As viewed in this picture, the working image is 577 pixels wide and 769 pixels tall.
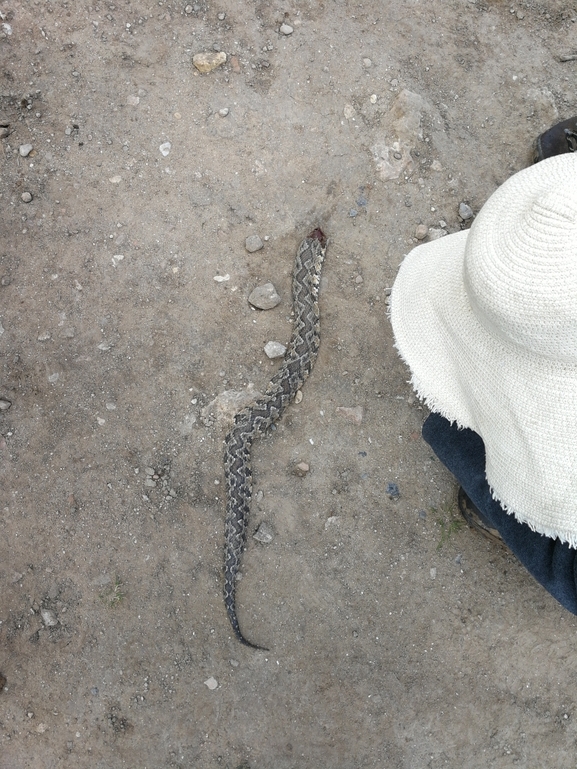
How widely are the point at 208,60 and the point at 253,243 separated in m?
1.55

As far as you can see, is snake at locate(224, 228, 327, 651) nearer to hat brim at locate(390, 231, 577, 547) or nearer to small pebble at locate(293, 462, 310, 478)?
small pebble at locate(293, 462, 310, 478)

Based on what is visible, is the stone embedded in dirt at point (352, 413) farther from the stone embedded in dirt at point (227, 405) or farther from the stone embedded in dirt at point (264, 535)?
the stone embedded in dirt at point (264, 535)

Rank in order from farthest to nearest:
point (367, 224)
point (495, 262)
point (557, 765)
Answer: point (367, 224) < point (557, 765) < point (495, 262)

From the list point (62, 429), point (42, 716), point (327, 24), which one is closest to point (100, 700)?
point (42, 716)

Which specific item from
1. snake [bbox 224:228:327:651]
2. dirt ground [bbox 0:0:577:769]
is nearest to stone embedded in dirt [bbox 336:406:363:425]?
dirt ground [bbox 0:0:577:769]

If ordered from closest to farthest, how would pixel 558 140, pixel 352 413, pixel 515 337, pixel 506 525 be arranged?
pixel 515 337 < pixel 506 525 < pixel 352 413 < pixel 558 140

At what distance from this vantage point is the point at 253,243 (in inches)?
174

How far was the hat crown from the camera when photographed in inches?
76.4

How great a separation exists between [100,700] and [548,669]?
121 inches

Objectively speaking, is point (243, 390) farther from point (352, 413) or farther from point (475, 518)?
point (475, 518)

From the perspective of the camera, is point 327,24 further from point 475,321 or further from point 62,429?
point 62,429

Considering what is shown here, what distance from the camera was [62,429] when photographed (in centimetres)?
418

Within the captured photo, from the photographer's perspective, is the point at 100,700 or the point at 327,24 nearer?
the point at 100,700

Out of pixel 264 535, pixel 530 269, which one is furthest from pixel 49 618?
pixel 530 269
